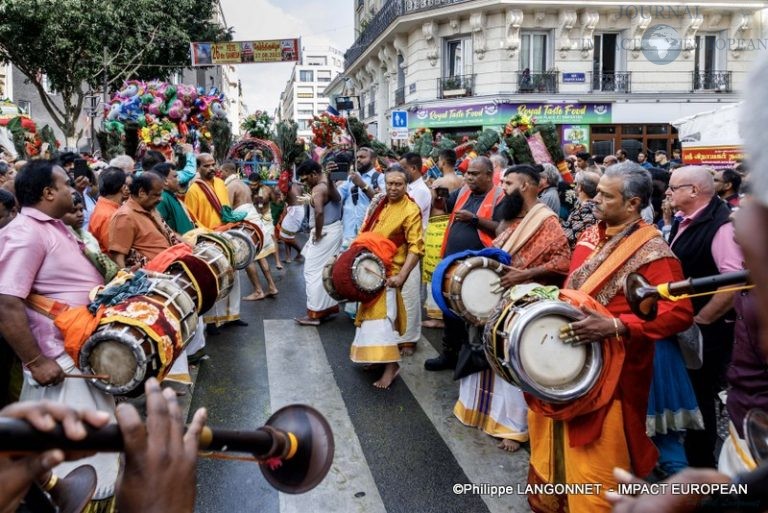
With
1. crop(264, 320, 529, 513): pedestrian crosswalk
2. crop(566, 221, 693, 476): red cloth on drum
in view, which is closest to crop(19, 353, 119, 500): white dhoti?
crop(264, 320, 529, 513): pedestrian crosswalk

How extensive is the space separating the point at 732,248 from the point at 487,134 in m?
7.40

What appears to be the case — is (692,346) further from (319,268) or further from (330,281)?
(319,268)

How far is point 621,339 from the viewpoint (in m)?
3.21

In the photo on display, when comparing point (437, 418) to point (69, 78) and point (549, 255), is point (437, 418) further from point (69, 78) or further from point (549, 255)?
point (69, 78)

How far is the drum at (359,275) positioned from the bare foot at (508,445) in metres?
1.78

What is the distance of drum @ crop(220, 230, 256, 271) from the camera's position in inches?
243

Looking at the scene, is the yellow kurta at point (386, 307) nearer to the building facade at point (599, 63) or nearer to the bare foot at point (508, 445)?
the bare foot at point (508, 445)

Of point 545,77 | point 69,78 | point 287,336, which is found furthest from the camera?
point 545,77

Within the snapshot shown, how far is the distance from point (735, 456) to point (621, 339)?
2.30ft

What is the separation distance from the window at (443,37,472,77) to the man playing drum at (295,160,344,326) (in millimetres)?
18792

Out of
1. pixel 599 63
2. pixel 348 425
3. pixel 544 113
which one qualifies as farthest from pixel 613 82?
pixel 348 425

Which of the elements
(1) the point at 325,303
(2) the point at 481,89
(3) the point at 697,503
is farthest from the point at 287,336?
(2) the point at 481,89

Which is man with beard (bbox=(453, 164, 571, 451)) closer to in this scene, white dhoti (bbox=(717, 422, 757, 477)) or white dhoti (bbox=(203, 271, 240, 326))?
white dhoti (bbox=(717, 422, 757, 477))

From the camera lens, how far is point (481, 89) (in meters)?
25.1
